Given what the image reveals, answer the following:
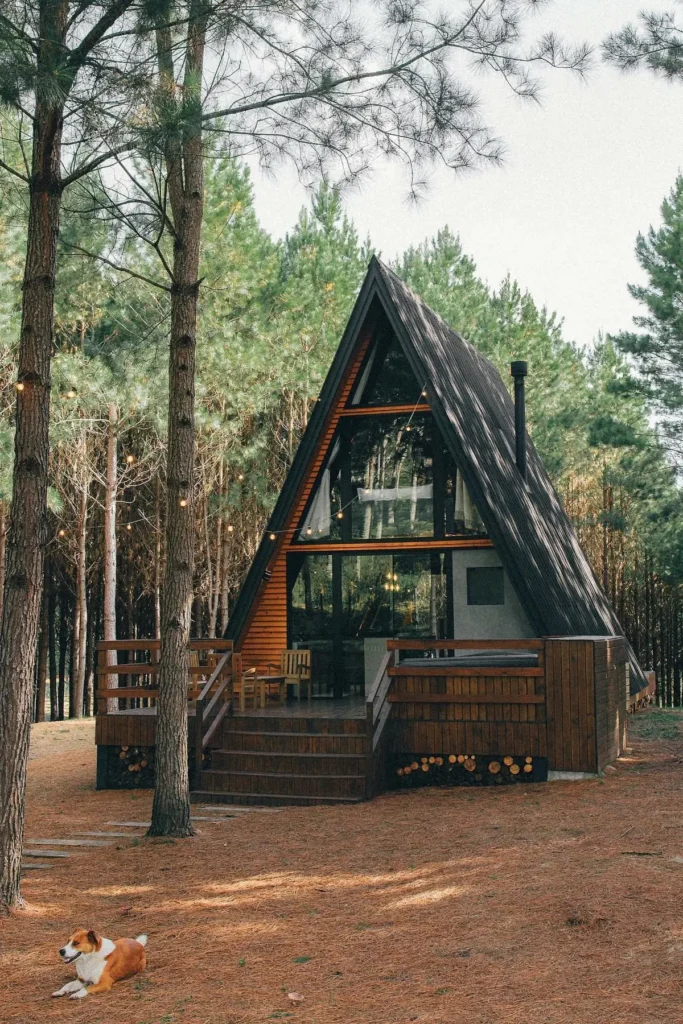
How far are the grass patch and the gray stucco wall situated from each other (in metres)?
3.03

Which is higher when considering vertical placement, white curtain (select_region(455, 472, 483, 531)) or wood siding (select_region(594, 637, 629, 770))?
white curtain (select_region(455, 472, 483, 531))

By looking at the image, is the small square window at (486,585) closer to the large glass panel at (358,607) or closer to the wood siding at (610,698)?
the large glass panel at (358,607)

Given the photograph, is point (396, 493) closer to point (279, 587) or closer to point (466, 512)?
point (466, 512)

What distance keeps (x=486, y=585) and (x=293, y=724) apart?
3.16m

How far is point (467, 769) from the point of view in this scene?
9.87 m

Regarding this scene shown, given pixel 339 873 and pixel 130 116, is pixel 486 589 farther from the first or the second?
pixel 130 116

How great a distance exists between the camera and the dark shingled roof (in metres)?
10.9

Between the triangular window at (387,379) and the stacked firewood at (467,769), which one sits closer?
the stacked firewood at (467,769)

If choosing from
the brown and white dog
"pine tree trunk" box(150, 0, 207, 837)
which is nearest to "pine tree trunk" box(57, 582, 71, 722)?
"pine tree trunk" box(150, 0, 207, 837)

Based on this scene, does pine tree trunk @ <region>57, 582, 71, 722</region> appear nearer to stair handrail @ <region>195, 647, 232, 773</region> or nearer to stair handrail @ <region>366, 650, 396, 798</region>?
stair handrail @ <region>195, 647, 232, 773</region>

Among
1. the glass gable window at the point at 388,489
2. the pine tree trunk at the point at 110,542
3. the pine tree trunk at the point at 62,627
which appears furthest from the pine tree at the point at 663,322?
the pine tree trunk at the point at 62,627

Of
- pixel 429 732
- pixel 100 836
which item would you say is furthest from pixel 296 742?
pixel 100 836

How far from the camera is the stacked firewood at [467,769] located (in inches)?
380

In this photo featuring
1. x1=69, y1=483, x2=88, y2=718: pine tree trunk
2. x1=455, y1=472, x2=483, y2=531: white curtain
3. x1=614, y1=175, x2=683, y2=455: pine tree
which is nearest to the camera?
x1=455, y1=472, x2=483, y2=531: white curtain
